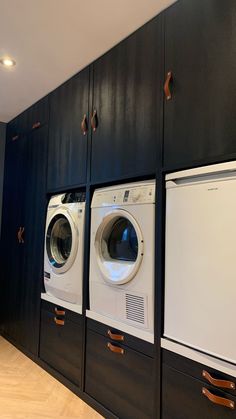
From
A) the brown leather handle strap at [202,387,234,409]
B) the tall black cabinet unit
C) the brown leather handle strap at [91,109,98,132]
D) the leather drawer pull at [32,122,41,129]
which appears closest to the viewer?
the brown leather handle strap at [202,387,234,409]

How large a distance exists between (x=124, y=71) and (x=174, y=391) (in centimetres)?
189

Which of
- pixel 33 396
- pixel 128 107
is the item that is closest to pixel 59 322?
pixel 33 396

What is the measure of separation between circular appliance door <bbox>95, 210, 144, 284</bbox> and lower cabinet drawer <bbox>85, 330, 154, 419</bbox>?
0.44 metres

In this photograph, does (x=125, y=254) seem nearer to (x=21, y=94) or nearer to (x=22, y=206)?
(x=22, y=206)

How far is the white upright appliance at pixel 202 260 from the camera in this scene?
4.71 feet

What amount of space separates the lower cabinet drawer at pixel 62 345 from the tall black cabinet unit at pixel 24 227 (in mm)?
160

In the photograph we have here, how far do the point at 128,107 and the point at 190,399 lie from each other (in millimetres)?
1652

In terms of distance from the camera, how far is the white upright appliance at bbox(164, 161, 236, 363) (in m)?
1.43

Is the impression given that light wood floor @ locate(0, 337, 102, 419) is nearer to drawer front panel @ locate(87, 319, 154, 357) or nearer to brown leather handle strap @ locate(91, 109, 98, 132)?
drawer front panel @ locate(87, 319, 154, 357)

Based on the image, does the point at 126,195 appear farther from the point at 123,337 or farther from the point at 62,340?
the point at 62,340

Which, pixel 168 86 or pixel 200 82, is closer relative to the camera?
pixel 200 82

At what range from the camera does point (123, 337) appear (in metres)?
1.98

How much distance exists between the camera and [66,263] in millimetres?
2518

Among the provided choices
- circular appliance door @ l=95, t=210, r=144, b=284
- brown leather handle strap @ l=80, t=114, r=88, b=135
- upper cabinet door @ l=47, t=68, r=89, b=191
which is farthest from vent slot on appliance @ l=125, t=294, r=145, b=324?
brown leather handle strap @ l=80, t=114, r=88, b=135
